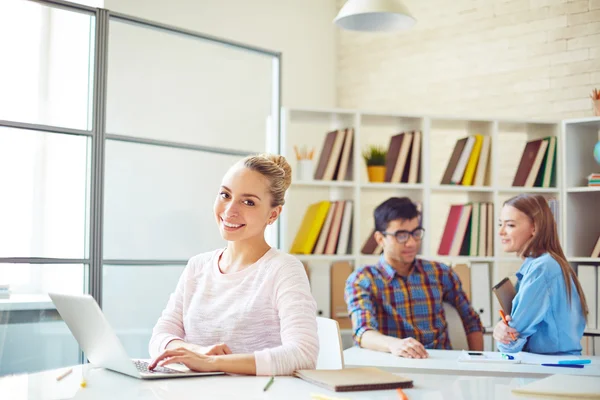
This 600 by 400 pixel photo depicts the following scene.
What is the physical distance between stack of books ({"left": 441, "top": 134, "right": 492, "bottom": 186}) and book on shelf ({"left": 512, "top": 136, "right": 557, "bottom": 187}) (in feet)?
0.85

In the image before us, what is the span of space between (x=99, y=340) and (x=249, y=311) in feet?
1.37

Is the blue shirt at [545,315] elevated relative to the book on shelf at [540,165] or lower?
lower

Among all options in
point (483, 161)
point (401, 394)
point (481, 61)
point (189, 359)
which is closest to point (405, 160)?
point (483, 161)

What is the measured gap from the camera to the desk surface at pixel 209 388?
142 cm

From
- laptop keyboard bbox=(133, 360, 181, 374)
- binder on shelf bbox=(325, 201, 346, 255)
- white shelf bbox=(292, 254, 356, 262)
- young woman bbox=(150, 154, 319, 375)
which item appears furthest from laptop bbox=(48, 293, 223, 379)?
binder on shelf bbox=(325, 201, 346, 255)

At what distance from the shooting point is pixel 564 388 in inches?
57.8

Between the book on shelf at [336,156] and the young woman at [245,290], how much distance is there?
201 centimetres

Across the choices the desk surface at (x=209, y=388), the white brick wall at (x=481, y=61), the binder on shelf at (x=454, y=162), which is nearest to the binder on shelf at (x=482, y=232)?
the binder on shelf at (x=454, y=162)

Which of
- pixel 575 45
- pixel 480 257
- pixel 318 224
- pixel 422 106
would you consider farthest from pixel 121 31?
pixel 575 45

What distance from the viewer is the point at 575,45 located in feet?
15.2

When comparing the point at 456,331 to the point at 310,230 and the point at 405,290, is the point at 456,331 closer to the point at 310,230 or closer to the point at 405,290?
the point at 405,290

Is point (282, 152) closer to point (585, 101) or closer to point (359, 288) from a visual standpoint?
point (359, 288)

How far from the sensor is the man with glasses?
3.20 meters

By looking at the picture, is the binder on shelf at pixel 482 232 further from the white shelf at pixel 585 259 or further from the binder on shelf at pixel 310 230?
the binder on shelf at pixel 310 230
